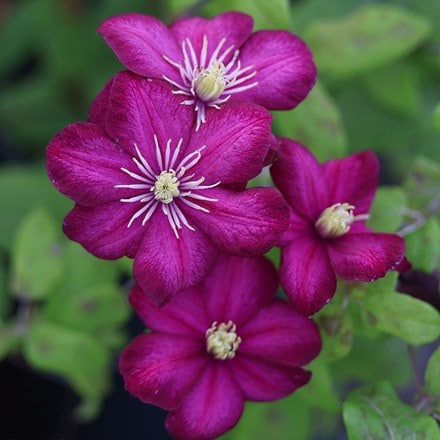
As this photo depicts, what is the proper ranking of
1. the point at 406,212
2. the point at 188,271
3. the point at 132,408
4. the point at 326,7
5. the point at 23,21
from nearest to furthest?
1. the point at 188,271
2. the point at 406,212
3. the point at 326,7
4. the point at 132,408
5. the point at 23,21

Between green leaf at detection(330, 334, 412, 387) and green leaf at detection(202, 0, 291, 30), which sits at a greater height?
green leaf at detection(202, 0, 291, 30)

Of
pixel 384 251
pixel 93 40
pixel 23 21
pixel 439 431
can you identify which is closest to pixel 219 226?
pixel 384 251

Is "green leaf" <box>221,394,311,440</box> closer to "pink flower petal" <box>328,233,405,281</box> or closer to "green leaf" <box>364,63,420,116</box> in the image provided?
"pink flower petal" <box>328,233,405,281</box>

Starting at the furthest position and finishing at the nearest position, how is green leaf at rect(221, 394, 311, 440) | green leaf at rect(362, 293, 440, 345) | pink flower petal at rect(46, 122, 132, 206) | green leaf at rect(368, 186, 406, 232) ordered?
green leaf at rect(221, 394, 311, 440) → green leaf at rect(368, 186, 406, 232) → green leaf at rect(362, 293, 440, 345) → pink flower petal at rect(46, 122, 132, 206)

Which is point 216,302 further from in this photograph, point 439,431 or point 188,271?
point 439,431

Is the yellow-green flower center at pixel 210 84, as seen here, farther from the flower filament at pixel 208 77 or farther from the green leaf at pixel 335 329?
the green leaf at pixel 335 329

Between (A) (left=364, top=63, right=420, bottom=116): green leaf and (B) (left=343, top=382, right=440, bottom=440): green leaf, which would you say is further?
(A) (left=364, top=63, right=420, bottom=116): green leaf

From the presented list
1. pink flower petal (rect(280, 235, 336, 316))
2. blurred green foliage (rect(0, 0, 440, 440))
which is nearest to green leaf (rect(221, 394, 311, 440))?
blurred green foliage (rect(0, 0, 440, 440))

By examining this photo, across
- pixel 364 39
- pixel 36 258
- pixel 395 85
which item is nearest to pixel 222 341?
pixel 36 258
